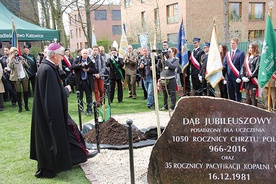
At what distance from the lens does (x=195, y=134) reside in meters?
4.06

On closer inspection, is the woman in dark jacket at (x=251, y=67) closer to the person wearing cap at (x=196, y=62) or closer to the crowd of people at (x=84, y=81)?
the crowd of people at (x=84, y=81)

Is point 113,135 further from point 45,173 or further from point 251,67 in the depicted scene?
point 251,67

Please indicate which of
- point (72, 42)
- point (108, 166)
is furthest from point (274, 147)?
point (72, 42)

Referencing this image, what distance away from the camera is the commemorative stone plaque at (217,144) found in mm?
3900

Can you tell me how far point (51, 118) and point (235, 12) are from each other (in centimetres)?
3286

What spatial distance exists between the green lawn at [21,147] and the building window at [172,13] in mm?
22895

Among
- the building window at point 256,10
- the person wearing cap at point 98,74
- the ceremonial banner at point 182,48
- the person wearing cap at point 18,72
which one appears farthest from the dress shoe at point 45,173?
the building window at point 256,10

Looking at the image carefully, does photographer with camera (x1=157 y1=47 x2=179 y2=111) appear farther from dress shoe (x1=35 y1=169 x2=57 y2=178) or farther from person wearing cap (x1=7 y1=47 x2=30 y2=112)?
dress shoe (x1=35 y1=169 x2=57 y2=178)

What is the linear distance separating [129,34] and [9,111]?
25.3 meters

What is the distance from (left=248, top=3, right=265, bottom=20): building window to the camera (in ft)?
113

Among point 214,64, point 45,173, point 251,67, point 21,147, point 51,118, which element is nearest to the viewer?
point 51,118

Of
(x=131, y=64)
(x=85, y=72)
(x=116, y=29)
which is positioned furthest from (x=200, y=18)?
(x=116, y=29)

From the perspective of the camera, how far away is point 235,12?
112 ft

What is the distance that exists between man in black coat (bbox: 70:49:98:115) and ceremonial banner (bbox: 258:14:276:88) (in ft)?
16.1
